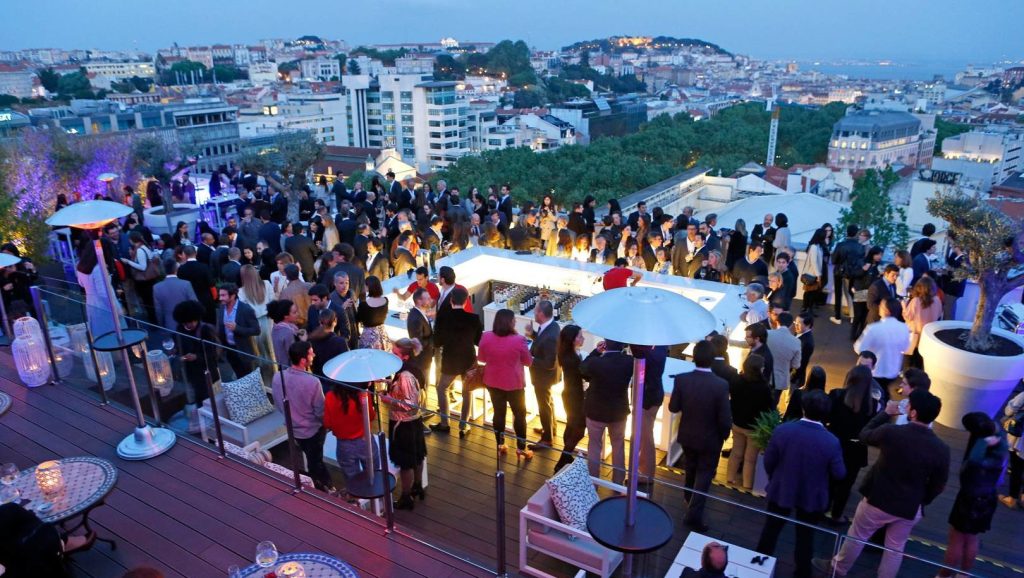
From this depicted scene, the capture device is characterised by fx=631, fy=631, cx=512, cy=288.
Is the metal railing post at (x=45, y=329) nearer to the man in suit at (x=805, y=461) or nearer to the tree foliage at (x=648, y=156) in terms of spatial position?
the man in suit at (x=805, y=461)

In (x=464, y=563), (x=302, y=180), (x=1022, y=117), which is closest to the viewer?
(x=464, y=563)

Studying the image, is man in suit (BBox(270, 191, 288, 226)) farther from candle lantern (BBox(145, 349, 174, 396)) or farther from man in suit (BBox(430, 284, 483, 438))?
man in suit (BBox(430, 284, 483, 438))

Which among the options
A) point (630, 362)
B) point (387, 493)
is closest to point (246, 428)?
point (387, 493)

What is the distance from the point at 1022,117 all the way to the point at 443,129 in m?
101

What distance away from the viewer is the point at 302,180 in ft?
79.6

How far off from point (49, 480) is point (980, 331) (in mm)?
8030

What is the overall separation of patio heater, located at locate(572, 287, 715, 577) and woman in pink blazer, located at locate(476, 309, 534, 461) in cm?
200

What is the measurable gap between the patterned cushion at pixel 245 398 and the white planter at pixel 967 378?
668 cm

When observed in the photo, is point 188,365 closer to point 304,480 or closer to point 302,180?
point 304,480

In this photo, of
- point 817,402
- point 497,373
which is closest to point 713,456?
point 817,402

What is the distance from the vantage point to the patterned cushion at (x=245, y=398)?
226 inches

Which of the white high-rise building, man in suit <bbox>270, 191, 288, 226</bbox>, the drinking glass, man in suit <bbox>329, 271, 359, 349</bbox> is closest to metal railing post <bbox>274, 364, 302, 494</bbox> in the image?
the drinking glass

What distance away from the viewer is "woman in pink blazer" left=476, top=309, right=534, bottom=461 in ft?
17.6

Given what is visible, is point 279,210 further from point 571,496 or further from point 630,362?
point 571,496
